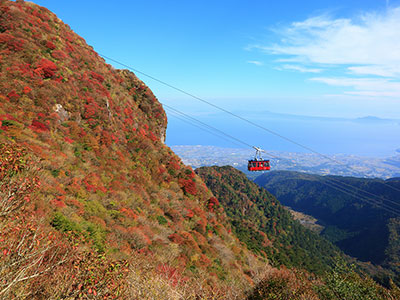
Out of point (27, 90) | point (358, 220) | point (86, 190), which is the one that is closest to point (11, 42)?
point (27, 90)

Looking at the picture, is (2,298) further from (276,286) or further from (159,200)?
(159,200)

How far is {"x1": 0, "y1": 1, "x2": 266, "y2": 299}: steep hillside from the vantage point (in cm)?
751

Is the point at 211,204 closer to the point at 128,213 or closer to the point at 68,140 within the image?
the point at 128,213

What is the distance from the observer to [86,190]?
1798 centimetres

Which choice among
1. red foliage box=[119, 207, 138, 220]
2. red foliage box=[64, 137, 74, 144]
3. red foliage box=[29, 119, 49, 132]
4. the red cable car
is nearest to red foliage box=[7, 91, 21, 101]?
red foliage box=[29, 119, 49, 132]

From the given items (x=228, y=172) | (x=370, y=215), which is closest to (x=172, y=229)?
(x=228, y=172)

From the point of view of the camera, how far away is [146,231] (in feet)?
60.4

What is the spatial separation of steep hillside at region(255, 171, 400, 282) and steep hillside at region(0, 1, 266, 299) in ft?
368

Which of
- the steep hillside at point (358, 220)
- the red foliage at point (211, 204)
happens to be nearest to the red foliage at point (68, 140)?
the red foliage at point (211, 204)

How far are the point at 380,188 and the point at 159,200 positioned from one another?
19145cm

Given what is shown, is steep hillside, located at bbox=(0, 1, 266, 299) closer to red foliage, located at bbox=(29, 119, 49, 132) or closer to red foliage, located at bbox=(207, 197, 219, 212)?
red foliage, located at bbox=(29, 119, 49, 132)

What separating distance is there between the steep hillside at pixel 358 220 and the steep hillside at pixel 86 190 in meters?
112

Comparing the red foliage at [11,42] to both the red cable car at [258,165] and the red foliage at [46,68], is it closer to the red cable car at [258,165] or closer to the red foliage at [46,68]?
the red foliage at [46,68]

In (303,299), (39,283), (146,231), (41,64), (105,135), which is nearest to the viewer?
(39,283)
